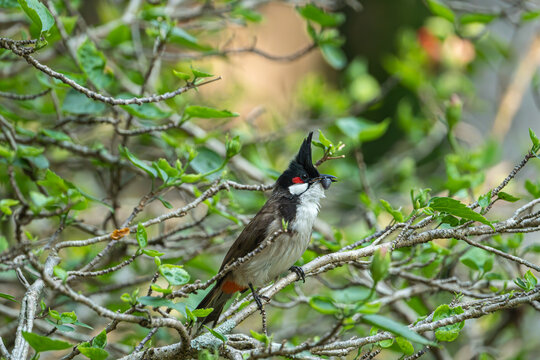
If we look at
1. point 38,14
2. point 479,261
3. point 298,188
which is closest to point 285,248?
point 298,188

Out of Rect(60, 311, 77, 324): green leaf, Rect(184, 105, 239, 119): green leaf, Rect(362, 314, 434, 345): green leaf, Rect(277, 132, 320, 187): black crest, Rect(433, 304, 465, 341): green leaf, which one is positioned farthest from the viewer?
Rect(277, 132, 320, 187): black crest

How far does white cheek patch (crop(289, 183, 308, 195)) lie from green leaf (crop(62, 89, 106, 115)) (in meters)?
0.85

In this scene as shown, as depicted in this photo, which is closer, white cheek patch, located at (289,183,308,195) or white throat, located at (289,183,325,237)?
white throat, located at (289,183,325,237)

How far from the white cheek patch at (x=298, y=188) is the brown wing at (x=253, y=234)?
0.32 ft

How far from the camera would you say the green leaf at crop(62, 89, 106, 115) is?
2.33 m

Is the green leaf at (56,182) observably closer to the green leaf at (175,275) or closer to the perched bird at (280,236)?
the green leaf at (175,275)

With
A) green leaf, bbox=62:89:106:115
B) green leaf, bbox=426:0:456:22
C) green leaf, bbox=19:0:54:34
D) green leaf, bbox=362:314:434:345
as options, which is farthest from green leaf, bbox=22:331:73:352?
green leaf, bbox=426:0:456:22

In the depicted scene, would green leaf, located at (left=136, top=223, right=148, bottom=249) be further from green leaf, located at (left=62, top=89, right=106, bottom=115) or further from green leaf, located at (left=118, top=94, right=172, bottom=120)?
green leaf, located at (left=62, top=89, right=106, bottom=115)

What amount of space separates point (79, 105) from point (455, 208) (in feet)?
4.91

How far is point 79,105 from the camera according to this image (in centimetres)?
236

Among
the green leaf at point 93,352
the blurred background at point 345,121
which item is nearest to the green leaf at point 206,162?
the blurred background at point 345,121

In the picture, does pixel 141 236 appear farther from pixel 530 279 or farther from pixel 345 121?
pixel 345 121

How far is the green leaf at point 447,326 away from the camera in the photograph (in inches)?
65.7

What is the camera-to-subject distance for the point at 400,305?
2971 millimetres
